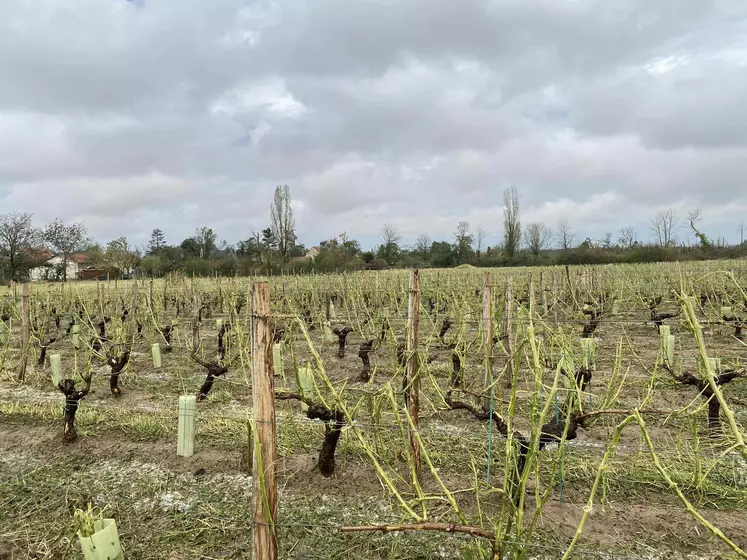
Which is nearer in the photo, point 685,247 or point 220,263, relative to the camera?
point 220,263

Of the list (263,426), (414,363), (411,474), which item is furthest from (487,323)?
(263,426)

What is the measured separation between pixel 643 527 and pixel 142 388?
5.26 metres

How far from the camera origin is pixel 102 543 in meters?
2.14

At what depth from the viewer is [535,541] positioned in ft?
7.89

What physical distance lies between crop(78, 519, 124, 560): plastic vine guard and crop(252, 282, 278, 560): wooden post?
752 millimetres

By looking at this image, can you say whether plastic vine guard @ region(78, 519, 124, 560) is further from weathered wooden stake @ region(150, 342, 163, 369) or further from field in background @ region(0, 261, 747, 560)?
weathered wooden stake @ region(150, 342, 163, 369)

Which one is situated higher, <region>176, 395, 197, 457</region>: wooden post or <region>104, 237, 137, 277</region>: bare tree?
<region>104, 237, 137, 277</region>: bare tree

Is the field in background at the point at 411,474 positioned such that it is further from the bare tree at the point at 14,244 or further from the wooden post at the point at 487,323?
the bare tree at the point at 14,244

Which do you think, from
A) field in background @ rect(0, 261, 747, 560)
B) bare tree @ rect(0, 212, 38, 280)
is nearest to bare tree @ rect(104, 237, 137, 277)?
bare tree @ rect(0, 212, 38, 280)

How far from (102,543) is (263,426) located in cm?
97

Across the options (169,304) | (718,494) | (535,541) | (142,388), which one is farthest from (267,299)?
(169,304)

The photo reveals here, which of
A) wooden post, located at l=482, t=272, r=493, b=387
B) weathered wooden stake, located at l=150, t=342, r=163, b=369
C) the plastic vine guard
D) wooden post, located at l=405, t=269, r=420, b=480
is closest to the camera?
the plastic vine guard

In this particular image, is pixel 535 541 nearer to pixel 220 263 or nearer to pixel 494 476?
pixel 494 476

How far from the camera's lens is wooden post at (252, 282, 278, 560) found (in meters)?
1.93
